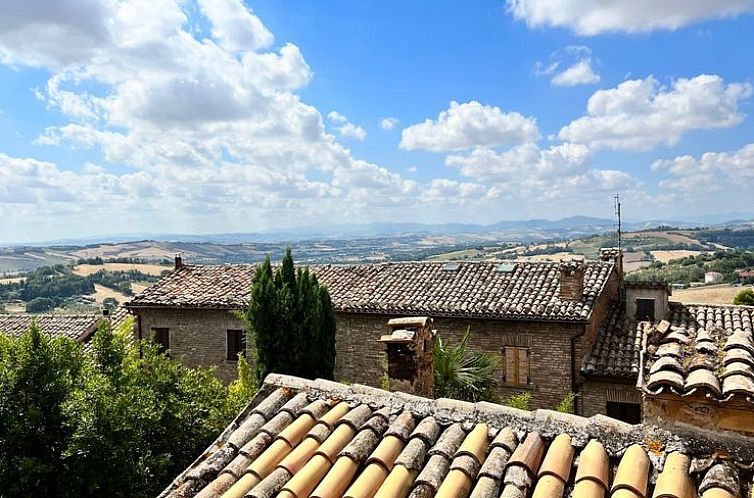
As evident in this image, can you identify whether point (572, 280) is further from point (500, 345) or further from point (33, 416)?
point (33, 416)

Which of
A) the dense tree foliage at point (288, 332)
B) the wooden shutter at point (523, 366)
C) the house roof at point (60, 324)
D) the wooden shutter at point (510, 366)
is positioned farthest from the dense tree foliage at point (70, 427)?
the house roof at point (60, 324)

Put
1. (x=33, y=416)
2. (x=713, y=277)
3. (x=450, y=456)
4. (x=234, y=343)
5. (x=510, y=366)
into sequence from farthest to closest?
(x=713, y=277), (x=234, y=343), (x=510, y=366), (x=33, y=416), (x=450, y=456)

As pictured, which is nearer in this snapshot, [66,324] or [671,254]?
[66,324]

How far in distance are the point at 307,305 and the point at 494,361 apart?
4896 millimetres

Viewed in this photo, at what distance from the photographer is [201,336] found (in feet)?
62.2

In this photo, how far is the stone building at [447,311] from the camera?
1523 centimetres

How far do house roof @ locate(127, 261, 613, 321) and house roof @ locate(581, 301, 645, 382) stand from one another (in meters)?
1.36

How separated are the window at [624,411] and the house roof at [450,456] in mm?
12232

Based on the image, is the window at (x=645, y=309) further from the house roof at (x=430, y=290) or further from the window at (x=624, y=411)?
the window at (x=624, y=411)

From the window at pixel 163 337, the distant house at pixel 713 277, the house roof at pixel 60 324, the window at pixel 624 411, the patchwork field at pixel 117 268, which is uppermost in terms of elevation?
the window at pixel 163 337

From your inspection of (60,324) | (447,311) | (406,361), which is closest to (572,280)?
(447,311)

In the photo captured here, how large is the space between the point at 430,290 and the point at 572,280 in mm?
4427

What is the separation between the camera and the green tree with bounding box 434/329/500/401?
1139 cm

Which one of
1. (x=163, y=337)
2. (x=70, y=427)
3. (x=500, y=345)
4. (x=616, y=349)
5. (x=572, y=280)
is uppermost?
(x=572, y=280)
